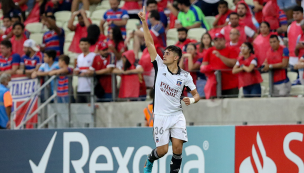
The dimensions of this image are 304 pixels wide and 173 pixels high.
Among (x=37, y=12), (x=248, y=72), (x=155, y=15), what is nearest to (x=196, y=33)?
(x=155, y=15)

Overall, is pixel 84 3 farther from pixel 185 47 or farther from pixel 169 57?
pixel 169 57

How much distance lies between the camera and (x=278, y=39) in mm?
10250

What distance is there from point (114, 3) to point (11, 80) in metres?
3.40

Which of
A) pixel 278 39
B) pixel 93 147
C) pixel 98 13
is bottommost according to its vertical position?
pixel 93 147

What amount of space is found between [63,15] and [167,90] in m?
8.91

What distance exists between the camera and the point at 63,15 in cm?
1592

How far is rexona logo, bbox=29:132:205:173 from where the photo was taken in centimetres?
891

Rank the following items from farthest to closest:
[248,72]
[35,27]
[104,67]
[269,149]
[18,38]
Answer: [35,27] < [18,38] < [104,67] < [248,72] < [269,149]

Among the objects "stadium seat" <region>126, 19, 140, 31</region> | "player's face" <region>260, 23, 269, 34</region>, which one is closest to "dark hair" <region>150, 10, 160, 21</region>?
"stadium seat" <region>126, 19, 140, 31</region>

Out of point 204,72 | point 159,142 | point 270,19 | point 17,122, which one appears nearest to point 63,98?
point 17,122

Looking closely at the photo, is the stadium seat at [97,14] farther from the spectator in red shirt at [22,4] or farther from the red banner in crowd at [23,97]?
the red banner in crowd at [23,97]

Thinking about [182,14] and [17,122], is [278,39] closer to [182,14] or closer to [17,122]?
[182,14]

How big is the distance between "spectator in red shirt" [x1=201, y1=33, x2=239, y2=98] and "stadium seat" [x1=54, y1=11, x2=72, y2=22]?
653 centimetres

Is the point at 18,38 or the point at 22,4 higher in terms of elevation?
the point at 22,4
